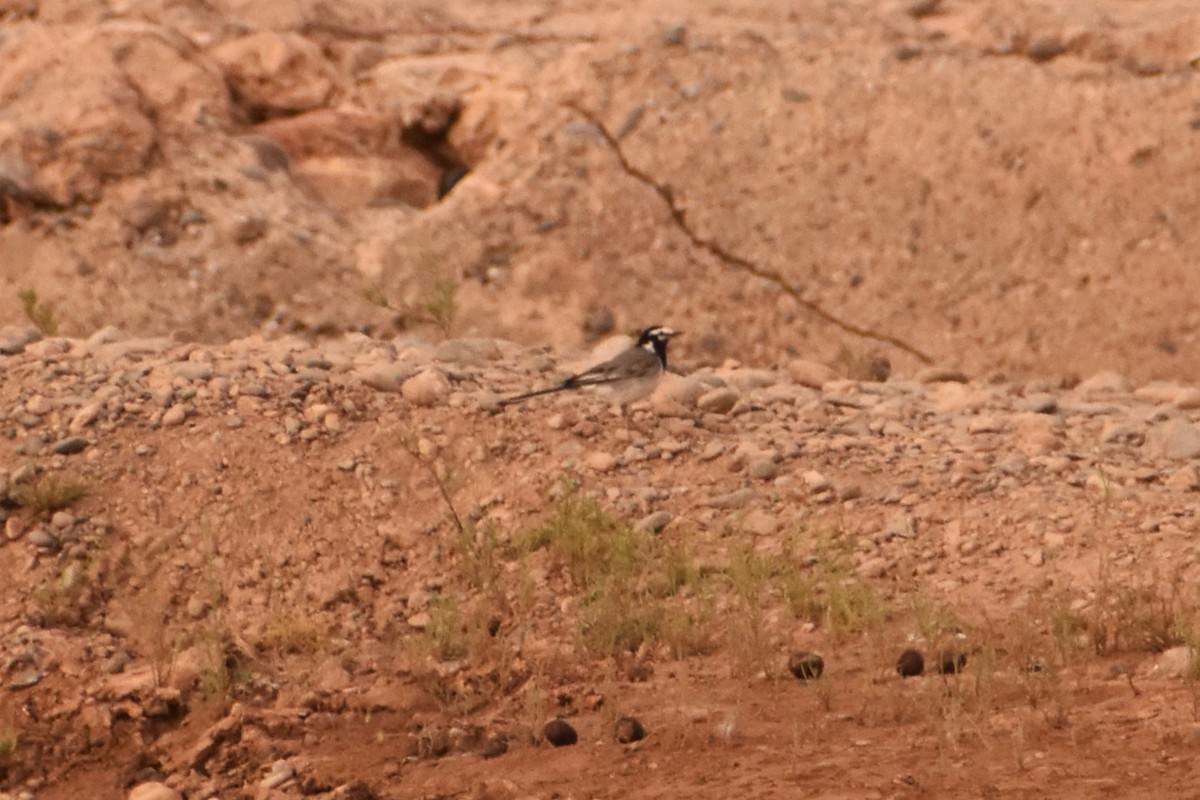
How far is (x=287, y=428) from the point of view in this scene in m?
6.14

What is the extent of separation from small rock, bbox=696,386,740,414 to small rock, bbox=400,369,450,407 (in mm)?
870

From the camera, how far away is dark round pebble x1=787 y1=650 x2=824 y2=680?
5.05m

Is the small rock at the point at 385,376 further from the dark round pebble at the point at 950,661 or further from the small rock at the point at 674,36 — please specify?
the small rock at the point at 674,36

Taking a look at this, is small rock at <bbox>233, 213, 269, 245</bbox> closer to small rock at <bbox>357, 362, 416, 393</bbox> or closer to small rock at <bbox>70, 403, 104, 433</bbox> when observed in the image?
small rock at <bbox>357, 362, 416, 393</bbox>

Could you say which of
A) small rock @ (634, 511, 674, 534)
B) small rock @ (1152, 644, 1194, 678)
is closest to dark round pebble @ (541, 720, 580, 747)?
small rock @ (634, 511, 674, 534)

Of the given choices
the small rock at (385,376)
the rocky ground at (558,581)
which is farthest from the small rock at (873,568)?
the small rock at (385,376)

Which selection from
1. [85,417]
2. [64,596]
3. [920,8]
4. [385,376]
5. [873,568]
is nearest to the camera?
[64,596]

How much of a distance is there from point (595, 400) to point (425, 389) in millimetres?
591

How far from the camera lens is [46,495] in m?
5.73

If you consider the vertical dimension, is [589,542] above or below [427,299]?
below

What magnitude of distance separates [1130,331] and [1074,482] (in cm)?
238

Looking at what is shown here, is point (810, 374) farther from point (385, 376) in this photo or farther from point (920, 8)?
point (920, 8)

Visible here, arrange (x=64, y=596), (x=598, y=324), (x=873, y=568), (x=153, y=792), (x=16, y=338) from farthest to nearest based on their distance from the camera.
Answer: (x=598, y=324) < (x=16, y=338) < (x=873, y=568) < (x=64, y=596) < (x=153, y=792)

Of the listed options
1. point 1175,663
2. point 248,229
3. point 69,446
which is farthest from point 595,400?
point 248,229
